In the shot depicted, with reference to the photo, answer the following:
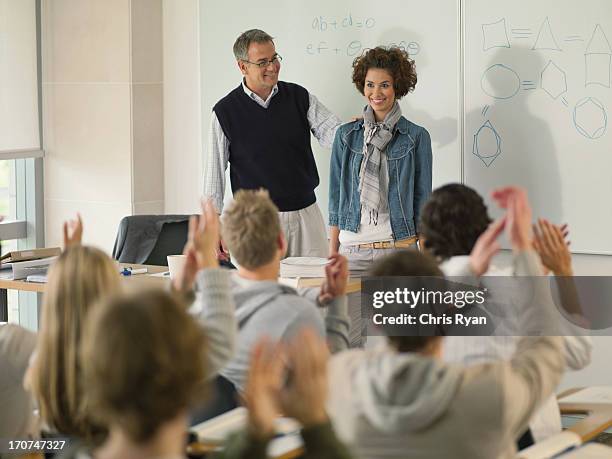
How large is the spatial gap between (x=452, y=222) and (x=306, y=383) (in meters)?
1.12

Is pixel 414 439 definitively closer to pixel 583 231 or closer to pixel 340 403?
pixel 340 403

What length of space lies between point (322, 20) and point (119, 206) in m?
1.59

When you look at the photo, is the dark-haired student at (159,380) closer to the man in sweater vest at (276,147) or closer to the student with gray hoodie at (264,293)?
the student with gray hoodie at (264,293)

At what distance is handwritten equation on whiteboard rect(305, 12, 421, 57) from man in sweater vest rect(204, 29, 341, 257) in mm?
327

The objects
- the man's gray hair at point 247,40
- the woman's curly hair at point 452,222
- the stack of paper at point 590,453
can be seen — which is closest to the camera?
the stack of paper at point 590,453

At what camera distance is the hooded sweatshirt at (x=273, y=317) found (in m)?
2.53

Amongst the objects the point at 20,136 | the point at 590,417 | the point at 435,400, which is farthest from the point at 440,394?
the point at 20,136

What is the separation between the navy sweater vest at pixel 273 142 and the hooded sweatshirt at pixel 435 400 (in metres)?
2.88

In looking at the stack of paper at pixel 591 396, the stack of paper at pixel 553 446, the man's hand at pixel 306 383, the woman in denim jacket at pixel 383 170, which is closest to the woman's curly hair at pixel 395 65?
the woman in denim jacket at pixel 383 170

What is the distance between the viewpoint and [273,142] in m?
4.73

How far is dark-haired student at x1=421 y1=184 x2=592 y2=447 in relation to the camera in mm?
2184

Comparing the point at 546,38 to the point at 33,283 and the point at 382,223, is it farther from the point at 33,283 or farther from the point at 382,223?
the point at 33,283

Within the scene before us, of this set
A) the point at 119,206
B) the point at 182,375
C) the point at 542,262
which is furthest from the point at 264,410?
the point at 119,206

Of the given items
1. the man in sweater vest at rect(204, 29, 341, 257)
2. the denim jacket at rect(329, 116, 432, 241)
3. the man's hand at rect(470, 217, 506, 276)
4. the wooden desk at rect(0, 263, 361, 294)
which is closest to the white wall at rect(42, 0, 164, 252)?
the man in sweater vest at rect(204, 29, 341, 257)
